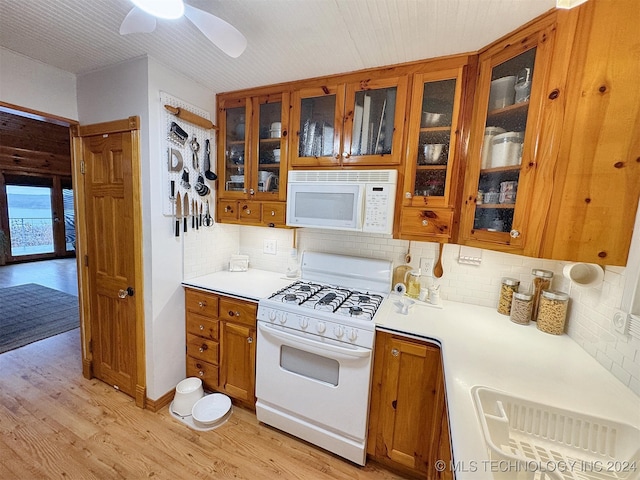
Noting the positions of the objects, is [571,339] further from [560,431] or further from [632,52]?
[632,52]

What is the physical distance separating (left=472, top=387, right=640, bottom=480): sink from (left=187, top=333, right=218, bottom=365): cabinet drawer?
69.4 inches

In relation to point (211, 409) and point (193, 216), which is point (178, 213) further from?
point (211, 409)

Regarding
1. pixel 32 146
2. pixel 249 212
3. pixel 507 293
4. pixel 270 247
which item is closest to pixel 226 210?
pixel 249 212

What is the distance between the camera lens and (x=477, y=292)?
5.95 ft

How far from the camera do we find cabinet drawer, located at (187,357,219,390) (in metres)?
2.04

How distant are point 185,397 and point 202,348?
34cm

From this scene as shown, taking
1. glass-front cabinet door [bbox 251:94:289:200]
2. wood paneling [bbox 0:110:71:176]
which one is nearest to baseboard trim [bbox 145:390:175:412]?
glass-front cabinet door [bbox 251:94:289:200]

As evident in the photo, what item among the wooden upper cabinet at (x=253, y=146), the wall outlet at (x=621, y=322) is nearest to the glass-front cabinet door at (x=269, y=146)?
the wooden upper cabinet at (x=253, y=146)

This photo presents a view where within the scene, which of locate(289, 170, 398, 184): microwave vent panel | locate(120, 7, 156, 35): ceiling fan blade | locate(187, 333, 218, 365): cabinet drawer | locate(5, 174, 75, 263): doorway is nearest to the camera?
locate(120, 7, 156, 35): ceiling fan blade

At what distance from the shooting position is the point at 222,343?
1974 millimetres

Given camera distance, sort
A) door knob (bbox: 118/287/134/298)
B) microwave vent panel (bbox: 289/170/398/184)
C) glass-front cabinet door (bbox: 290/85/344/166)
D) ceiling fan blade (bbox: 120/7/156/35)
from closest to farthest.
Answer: ceiling fan blade (bbox: 120/7/156/35)
microwave vent panel (bbox: 289/170/398/184)
glass-front cabinet door (bbox: 290/85/344/166)
door knob (bbox: 118/287/134/298)

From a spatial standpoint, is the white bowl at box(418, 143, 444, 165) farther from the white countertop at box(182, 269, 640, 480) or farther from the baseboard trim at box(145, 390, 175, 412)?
the baseboard trim at box(145, 390, 175, 412)

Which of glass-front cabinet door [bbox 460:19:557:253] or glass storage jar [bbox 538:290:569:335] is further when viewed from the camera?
glass storage jar [bbox 538:290:569:335]

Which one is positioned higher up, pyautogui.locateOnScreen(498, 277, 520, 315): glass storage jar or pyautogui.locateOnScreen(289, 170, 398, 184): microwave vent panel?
pyautogui.locateOnScreen(289, 170, 398, 184): microwave vent panel
